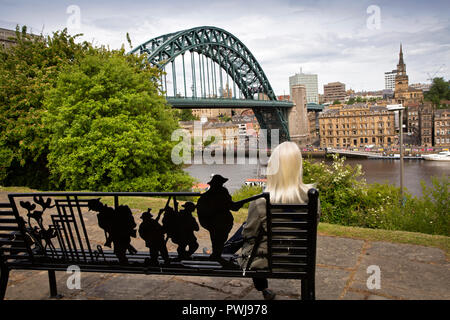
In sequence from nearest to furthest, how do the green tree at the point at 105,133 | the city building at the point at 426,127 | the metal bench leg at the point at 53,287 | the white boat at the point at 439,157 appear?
the metal bench leg at the point at 53,287, the green tree at the point at 105,133, the white boat at the point at 439,157, the city building at the point at 426,127

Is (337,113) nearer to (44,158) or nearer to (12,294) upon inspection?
(44,158)

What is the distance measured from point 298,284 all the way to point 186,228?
43.0 inches

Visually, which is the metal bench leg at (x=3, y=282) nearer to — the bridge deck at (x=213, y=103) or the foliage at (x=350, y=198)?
the foliage at (x=350, y=198)

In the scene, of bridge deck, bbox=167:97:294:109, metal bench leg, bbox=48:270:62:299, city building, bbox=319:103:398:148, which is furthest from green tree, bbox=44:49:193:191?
city building, bbox=319:103:398:148

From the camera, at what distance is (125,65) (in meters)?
13.6

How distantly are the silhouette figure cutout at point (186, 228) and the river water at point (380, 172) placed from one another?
2770 centimetres

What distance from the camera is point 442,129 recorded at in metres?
70.9

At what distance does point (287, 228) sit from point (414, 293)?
1222 millimetres

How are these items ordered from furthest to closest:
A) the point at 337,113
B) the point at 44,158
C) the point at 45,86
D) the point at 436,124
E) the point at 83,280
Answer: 1. the point at 337,113
2. the point at 436,124
3. the point at 44,158
4. the point at 45,86
5. the point at 83,280

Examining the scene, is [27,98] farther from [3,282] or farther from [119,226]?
[119,226]

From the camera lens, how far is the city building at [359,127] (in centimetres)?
7288

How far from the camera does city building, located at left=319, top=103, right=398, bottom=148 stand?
72.9 meters

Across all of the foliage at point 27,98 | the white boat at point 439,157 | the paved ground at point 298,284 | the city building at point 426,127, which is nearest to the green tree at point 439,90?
the city building at point 426,127

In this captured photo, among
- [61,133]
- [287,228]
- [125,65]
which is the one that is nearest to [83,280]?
[287,228]
